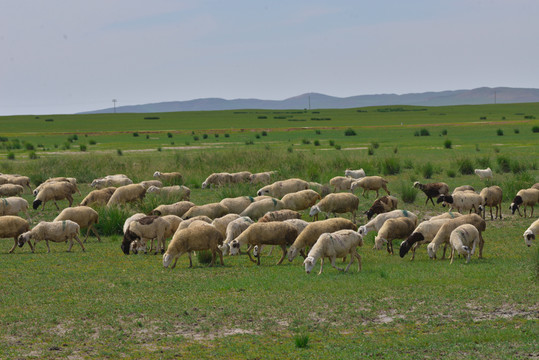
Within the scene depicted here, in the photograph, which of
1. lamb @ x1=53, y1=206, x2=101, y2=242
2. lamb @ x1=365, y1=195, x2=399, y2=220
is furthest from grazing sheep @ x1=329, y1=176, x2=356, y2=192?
lamb @ x1=53, y1=206, x2=101, y2=242

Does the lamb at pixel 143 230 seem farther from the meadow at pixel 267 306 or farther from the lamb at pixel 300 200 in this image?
the lamb at pixel 300 200

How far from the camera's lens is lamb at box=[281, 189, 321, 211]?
907 inches

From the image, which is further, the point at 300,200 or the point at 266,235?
the point at 300,200

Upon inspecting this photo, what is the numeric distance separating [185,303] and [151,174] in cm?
2304

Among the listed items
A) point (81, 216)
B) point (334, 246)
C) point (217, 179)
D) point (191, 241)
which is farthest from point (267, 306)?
point (217, 179)

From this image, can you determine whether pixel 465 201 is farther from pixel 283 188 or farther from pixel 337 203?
pixel 283 188

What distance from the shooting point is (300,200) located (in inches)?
914

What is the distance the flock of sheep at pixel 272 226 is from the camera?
15.7 m

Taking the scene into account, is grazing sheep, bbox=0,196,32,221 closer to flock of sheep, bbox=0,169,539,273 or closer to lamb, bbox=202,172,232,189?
flock of sheep, bbox=0,169,539,273

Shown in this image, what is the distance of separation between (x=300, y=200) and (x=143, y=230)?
7033 mm

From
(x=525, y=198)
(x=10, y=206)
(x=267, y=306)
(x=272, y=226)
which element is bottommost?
(x=267, y=306)

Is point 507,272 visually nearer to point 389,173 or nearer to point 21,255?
point 21,255

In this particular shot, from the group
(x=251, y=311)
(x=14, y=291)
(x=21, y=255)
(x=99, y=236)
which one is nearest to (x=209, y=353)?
(x=251, y=311)

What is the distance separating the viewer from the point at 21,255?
1780 centimetres
